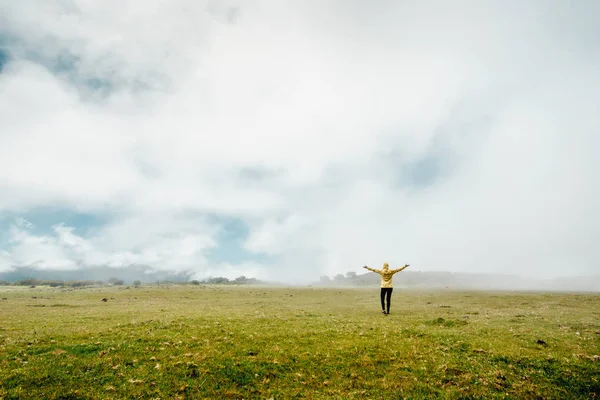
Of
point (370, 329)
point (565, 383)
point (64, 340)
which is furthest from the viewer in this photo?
point (370, 329)

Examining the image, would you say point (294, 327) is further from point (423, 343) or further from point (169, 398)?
point (169, 398)

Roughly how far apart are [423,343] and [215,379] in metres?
12.8

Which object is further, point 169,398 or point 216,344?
point 216,344

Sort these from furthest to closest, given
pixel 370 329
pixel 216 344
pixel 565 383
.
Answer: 1. pixel 370 329
2. pixel 216 344
3. pixel 565 383

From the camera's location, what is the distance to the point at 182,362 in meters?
16.5

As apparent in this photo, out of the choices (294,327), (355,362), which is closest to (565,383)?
(355,362)

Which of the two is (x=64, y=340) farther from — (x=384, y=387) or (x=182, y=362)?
(x=384, y=387)

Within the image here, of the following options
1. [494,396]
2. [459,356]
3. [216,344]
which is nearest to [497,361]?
[459,356]

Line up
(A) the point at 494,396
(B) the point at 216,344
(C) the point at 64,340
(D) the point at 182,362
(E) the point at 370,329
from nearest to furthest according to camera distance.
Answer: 1. (A) the point at 494,396
2. (D) the point at 182,362
3. (B) the point at 216,344
4. (C) the point at 64,340
5. (E) the point at 370,329

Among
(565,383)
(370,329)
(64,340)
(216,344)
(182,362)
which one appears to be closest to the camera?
(565,383)

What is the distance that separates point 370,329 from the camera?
22812mm

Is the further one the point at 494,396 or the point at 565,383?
the point at 565,383

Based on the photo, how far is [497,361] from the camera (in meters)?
16.5

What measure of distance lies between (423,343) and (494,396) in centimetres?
618
